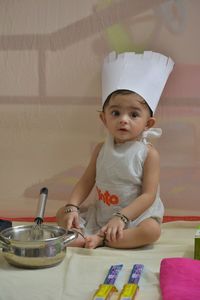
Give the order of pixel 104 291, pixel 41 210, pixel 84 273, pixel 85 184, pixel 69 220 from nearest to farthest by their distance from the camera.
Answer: pixel 104 291 → pixel 84 273 → pixel 41 210 → pixel 69 220 → pixel 85 184

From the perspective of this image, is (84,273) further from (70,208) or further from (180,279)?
(70,208)

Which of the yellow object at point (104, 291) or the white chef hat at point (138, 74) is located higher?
the white chef hat at point (138, 74)

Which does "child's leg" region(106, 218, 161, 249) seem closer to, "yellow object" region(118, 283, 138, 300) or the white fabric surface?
the white fabric surface

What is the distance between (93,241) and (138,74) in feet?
1.32

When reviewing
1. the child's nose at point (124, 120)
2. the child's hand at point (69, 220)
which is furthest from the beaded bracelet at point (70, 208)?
the child's nose at point (124, 120)

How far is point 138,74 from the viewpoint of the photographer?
126cm

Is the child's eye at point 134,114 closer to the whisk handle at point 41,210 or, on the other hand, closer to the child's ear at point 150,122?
the child's ear at point 150,122

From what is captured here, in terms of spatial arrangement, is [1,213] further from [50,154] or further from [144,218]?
[144,218]

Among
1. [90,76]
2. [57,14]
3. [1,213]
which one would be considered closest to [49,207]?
[1,213]

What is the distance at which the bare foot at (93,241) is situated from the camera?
3.71ft

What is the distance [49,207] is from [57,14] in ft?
1.68

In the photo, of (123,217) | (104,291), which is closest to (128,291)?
(104,291)

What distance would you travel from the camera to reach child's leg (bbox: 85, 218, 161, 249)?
1147 millimetres

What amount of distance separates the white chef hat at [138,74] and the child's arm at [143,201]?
13 centimetres
